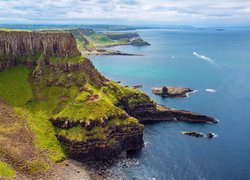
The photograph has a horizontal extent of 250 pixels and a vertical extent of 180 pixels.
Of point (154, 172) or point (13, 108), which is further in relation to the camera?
point (13, 108)

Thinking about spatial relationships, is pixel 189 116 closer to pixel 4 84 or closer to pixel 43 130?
pixel 43 130

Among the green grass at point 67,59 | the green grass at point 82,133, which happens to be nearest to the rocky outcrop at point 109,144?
the green grass at point 82,133

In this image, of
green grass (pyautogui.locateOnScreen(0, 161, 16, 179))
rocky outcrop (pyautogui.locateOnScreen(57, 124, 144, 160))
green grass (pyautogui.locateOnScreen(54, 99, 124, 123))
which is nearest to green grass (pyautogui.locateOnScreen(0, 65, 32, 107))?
green grass (pyautogui.locateOnScreen(54, 99, 124, 123))

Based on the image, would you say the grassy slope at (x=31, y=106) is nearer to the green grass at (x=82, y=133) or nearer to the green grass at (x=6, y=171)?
the green grass at (x=82, y=133)

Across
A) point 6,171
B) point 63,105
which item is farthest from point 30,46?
point 6,171

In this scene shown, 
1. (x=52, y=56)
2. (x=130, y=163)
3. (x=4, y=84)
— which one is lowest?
(x=130, y=163)

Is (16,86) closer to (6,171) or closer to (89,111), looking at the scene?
(89,111)

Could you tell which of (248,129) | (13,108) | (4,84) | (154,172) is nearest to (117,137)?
(154,172)

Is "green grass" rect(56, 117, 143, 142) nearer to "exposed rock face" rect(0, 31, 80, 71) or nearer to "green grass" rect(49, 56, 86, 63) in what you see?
"green grass" rect(49, 56, 86, 63)
